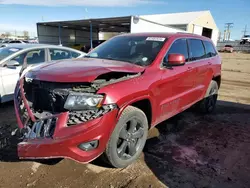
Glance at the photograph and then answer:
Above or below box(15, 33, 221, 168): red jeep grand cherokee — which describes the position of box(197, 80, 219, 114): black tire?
below

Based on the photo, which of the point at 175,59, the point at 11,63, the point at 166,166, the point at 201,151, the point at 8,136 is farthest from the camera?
the point at 11,63

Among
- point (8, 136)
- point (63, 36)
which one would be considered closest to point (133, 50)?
point (8, 136)

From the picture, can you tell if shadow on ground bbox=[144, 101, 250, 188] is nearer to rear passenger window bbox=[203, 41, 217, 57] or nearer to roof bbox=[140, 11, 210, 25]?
rear passenger window bbox=[203, 41, 217, 57]

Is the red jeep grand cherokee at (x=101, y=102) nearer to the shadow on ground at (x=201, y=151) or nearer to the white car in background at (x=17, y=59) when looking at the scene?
the shadow on ground at (x=201, y=151)

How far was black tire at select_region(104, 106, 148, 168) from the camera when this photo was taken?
2.83 metres

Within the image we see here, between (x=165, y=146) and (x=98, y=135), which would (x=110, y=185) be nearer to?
(x=98, y=135)

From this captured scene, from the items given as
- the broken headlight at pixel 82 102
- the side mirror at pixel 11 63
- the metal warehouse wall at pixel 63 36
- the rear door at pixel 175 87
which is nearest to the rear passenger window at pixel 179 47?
the rear door at pixel 175 87

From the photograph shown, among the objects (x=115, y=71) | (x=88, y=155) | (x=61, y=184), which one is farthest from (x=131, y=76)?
(x=61, y=184)

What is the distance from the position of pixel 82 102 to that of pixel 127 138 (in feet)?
2.90

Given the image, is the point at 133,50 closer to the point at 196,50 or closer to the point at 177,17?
the point at 196,50

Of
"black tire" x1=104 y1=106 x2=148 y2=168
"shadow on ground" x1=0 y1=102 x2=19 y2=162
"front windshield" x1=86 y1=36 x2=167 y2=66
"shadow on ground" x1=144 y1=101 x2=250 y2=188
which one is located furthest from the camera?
"front windshield" x1=86 y1=36 x2=167 y2=66

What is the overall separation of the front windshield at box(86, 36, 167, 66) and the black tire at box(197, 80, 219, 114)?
7.34 ft

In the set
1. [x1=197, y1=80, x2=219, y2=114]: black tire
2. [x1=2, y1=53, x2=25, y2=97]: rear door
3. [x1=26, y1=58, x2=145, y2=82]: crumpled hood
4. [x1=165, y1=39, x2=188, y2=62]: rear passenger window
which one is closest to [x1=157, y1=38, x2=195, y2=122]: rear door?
[x1=165, y1=39, x2=188, y2=62]: rear passenger window

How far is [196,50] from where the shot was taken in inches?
190
